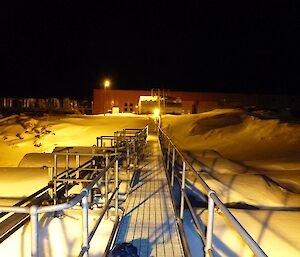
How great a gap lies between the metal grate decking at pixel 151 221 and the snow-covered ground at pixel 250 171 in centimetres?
106

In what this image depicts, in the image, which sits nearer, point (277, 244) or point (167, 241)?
point (167, 241)

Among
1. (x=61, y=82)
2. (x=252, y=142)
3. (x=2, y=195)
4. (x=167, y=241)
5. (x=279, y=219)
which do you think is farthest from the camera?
(x=61, y=82)

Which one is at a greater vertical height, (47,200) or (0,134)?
(47,200)

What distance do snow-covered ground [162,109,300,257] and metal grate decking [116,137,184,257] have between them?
1.06 meters

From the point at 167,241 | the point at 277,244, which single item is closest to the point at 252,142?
the point at 277,244

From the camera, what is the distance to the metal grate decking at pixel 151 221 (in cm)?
459

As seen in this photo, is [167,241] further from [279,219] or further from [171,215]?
[279,219]

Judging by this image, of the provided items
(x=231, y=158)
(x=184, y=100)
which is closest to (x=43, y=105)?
(x=184, y=100)

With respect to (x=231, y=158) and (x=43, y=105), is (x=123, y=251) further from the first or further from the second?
(x=43, y=105)

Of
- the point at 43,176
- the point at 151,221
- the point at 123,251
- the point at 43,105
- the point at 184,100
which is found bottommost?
the point at 43,105

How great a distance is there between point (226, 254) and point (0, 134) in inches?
1054

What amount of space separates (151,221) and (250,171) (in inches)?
372

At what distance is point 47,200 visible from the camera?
22.6 ft

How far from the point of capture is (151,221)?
557 cm
